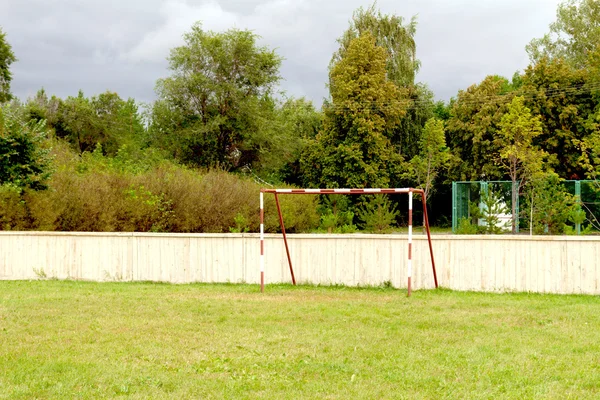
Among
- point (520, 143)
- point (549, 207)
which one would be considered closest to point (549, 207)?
point (549, 207)

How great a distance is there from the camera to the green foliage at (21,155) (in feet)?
62.0

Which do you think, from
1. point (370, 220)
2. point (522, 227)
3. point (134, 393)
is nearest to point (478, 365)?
point (134, 393)

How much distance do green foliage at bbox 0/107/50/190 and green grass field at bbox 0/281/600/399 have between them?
23.1 ft

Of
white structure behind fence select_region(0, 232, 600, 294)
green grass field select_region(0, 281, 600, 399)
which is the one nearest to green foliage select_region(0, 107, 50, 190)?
white structure behind fence select_region(0, 232, 600, 294)

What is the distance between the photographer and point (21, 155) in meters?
19.2

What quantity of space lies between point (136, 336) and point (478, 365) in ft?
13.7

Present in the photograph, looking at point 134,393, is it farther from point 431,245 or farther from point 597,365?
point 431,245

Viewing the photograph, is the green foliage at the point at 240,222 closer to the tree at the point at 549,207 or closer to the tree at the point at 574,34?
the tree at the point at 549,207

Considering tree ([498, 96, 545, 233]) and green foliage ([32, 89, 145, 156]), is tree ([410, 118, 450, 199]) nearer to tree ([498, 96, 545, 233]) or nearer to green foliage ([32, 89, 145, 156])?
tree ([498, 96, 545, 233])

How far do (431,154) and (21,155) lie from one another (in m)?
24.9

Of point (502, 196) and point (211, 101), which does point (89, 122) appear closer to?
point (211, 101)

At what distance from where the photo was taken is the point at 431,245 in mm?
13781

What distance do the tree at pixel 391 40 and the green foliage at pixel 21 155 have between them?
30.2m

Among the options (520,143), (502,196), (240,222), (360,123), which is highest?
(360,123)
